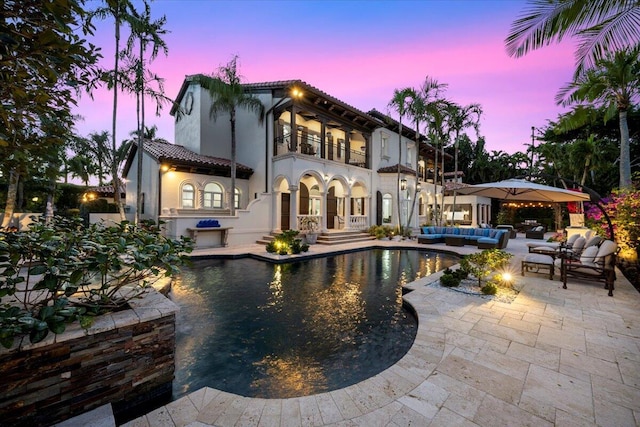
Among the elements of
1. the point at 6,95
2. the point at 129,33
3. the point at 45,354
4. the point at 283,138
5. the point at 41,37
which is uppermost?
the point at 129,33

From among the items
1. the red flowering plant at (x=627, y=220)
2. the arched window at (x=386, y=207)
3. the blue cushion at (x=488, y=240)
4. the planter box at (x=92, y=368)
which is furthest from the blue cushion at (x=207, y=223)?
the red flowering plant at (x=627, y=220)

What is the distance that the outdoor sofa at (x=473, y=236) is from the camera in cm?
1359

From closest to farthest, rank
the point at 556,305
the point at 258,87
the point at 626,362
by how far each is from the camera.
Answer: the point at 626,362, the point at 556,305, the point at 258,87

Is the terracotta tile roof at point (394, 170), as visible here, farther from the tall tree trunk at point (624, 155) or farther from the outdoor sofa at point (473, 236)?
the tall tree trunk at point (624, 155)

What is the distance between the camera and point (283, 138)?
1681 centimetres

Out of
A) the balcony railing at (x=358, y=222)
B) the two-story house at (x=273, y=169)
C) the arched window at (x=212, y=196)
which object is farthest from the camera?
the balcony railing at (x=358, y=222)

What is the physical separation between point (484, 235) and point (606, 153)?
654 inches

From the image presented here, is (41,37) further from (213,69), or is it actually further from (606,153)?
(606,153)

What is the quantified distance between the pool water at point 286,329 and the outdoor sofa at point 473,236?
739 cm

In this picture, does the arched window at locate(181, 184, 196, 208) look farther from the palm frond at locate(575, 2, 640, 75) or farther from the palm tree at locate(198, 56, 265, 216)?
the palm frond at locate(575, 2, 640, 75)

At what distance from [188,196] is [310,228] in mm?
7407

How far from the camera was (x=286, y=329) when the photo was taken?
474 cm

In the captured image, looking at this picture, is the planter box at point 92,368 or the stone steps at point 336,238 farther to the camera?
the stone steps at point 336,238

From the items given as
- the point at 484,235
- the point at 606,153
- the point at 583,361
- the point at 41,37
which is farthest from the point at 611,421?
the point at 606,153
